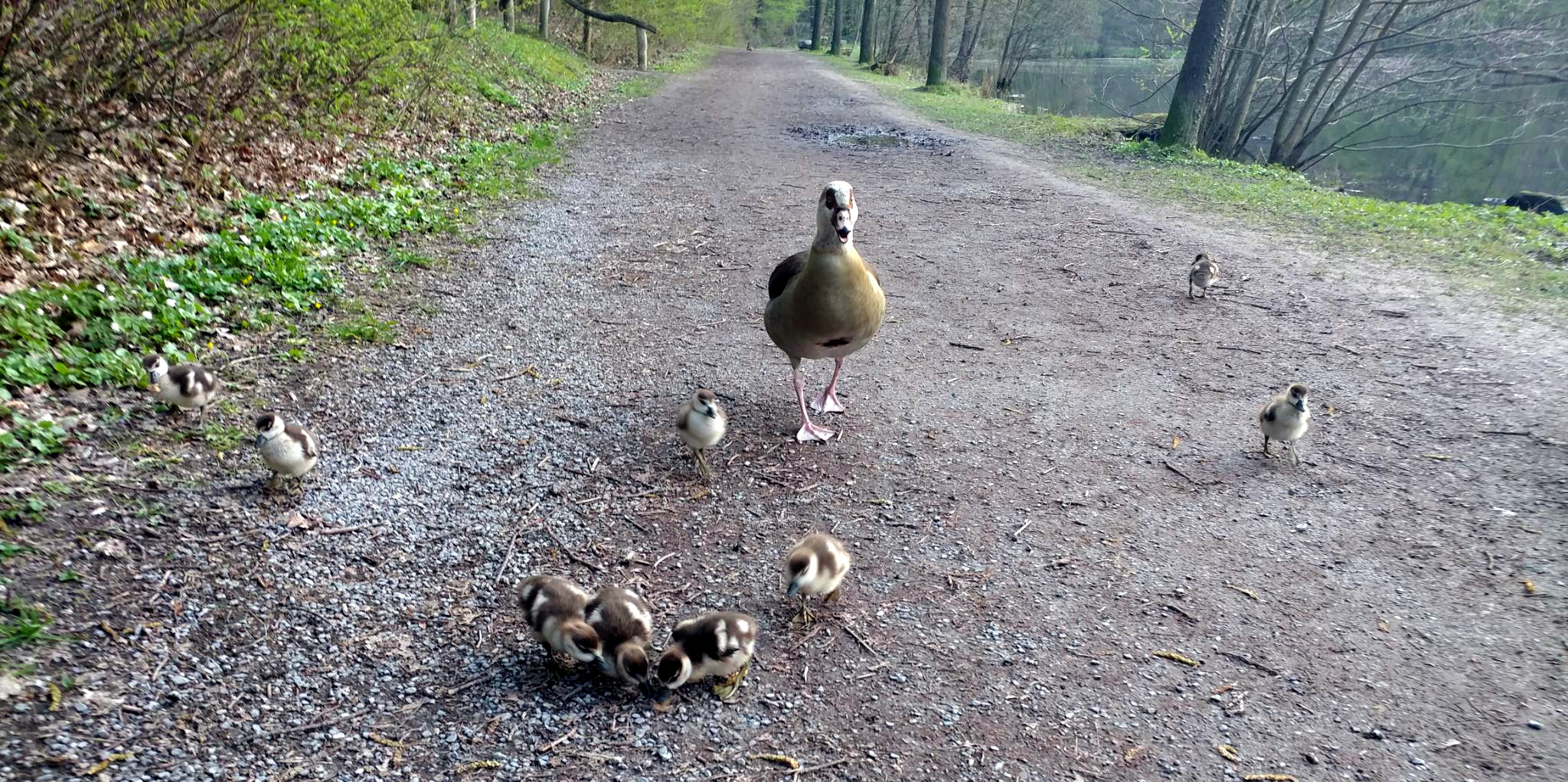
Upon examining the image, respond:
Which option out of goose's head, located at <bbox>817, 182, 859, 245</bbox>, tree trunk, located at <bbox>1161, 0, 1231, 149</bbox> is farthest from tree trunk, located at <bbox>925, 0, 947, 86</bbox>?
goose's head, located at <bbox>817, 182, 859, 245</bbox>

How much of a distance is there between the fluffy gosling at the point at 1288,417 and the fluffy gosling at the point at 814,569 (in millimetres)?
3206

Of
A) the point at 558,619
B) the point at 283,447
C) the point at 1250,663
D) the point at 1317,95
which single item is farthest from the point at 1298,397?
the point at 1317,95

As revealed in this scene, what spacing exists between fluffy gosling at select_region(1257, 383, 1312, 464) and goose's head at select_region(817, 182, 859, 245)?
301 centimetres

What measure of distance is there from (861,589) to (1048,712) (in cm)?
111

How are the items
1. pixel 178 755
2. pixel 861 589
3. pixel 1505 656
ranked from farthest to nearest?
1. pixel 861 589
2. pixel 1505 656
3. pixel 178 755

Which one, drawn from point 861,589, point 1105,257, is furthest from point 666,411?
point 1105,257

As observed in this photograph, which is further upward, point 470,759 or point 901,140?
point 901,140

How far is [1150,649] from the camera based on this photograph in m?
3.93

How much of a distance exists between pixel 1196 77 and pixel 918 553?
1638 cm

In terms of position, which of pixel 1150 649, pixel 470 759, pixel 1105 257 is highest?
pixel 1105 257

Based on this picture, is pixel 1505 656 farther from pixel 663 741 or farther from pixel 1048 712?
pixel 663 741

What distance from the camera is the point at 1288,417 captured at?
213 inches

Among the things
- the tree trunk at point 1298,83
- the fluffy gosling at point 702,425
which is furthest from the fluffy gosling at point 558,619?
the tree trunk at point 1298,83

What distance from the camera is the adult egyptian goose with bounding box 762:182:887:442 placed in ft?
17.2
